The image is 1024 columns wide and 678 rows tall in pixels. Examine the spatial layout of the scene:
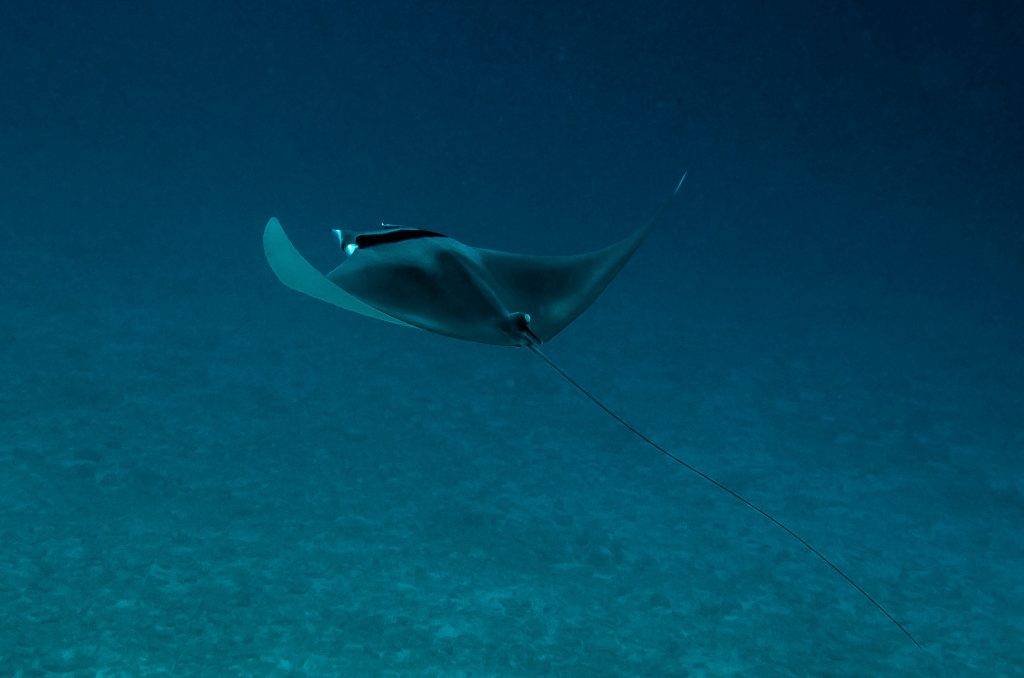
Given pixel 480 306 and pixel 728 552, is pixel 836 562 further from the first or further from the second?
pixel 480 306

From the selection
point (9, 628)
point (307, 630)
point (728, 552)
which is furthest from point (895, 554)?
point (9, 628)

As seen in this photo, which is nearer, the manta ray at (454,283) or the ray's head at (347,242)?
the manta ray at (454,283)

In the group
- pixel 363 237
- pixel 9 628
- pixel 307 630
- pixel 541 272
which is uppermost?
pixel 541 272

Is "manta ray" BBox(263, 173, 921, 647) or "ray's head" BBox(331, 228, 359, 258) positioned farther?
"ray's head" BBox(331, 228, 359, 258)

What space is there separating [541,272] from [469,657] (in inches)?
59.2

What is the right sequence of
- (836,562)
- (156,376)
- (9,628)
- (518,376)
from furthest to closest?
(518,376)
(156,376)
(836,562)
(9,628)

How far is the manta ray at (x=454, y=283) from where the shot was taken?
224 centimetres

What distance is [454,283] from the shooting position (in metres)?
2.56

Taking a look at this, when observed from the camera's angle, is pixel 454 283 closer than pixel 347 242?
Yes

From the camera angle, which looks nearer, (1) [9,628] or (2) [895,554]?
(1) [9,628]

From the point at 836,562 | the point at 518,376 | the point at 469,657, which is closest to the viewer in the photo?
the point at 469,657

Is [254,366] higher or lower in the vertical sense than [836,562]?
higher

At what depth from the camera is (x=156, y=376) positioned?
440 centimetres

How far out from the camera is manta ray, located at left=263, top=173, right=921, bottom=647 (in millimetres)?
2244
